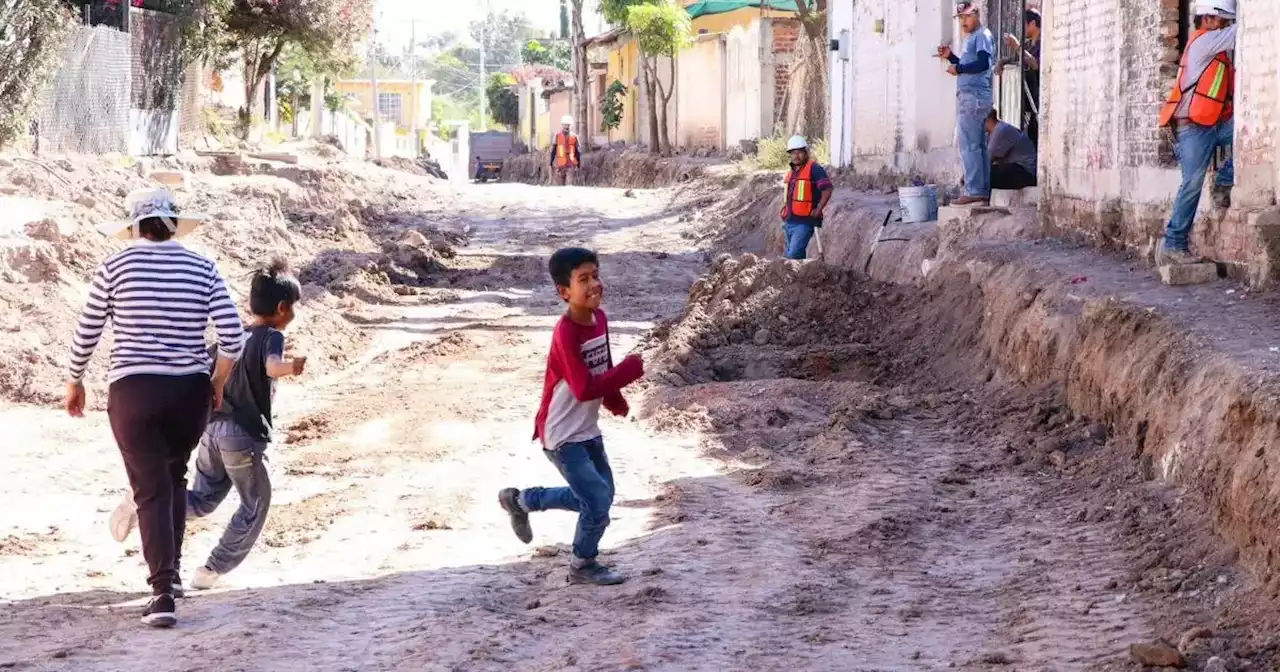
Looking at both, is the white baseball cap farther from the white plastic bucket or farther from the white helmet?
the white plastic bucket

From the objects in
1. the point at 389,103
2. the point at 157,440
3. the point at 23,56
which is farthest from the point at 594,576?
the point at 389,103

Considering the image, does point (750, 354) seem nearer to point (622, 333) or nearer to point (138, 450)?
point (622, 333)

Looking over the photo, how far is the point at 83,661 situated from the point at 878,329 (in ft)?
29.7

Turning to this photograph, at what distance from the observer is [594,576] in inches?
263

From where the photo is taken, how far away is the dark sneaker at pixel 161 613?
19.7ft

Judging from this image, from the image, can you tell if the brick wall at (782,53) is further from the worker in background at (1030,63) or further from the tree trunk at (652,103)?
the worker in background at (1030,63)

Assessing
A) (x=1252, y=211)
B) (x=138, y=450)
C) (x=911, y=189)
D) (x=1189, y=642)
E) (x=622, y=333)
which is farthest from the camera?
(x=911, y=189)

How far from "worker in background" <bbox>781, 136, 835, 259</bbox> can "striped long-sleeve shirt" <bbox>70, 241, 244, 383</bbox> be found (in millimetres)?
9452

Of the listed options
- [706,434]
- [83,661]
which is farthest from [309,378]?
[83,661]

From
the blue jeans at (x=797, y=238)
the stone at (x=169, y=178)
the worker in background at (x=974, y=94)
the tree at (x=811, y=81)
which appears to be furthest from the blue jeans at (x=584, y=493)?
the tree at (x=811, y=81)

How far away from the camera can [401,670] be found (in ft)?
17.8

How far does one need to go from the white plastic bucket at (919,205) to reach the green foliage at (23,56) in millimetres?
10065

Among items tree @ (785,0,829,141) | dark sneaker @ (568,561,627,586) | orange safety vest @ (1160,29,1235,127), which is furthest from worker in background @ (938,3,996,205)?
tree @ (785,0,829,141)

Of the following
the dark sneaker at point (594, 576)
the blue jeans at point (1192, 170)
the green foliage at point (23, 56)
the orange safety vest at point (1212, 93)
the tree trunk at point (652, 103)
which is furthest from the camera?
the tree trunk at point (652, 103)
